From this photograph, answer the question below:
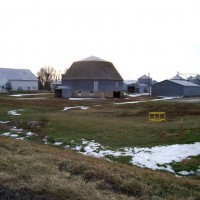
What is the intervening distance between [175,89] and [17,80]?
1830 inches

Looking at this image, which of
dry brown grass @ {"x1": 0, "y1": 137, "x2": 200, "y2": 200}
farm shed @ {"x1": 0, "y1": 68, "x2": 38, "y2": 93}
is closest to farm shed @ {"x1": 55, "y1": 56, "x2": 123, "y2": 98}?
farm shed @ {"x1": 0, "y1": 68, "x2": 38, "y2": 93}

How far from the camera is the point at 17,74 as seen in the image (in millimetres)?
107625

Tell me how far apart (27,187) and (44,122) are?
20.1m

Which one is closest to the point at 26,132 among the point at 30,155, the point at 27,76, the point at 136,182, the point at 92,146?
the point at 92,146

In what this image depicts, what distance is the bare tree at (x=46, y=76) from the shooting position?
138275 mm

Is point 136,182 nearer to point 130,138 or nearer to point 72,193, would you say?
point 72,193

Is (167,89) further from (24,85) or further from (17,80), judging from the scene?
(17,80)

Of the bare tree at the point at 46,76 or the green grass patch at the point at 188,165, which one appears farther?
the bare tree at the point at 46,76

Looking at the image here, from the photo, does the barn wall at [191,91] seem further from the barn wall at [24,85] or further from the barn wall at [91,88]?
the barn wall at [24,85]

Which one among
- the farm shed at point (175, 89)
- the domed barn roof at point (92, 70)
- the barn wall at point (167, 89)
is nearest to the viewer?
the domed barn roof at point (92, 70)

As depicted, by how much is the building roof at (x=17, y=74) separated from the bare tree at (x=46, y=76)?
2394cm

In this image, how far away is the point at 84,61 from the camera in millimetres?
81500

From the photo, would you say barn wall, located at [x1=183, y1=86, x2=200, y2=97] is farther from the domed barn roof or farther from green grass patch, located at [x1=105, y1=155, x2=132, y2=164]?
Result: green grass patch, located at [x1=105, y1=155, x2=132, y2=164]

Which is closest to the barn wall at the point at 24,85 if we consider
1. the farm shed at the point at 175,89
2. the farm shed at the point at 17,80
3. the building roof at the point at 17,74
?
the farm shed at the point at 17,80
